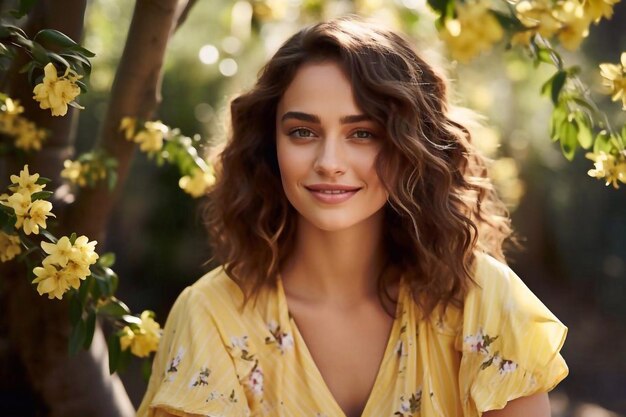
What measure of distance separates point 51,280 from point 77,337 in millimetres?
329

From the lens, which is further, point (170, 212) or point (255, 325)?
point (170, 212)

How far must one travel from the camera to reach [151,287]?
16.9 ft

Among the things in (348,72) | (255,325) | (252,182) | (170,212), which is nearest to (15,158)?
(252,182)

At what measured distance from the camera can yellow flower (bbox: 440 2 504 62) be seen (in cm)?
161

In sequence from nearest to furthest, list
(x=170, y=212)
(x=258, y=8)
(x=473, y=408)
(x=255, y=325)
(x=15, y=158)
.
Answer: (x=473, y=408), (x=255, y=325), (x=15, y=158), (x=258, y=8), (x=170, y=212)

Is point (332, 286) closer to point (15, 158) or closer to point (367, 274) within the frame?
point (367, 274)

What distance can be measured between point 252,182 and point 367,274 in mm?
390

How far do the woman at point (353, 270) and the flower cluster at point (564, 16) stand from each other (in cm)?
51

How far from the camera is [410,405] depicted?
7.57 ft

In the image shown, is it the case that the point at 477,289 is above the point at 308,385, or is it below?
above

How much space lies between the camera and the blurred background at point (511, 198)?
4781mm

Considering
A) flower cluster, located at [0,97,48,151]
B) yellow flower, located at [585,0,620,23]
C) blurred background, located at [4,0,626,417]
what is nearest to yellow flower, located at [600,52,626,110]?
yellow flower, located at [585,0,620,23]

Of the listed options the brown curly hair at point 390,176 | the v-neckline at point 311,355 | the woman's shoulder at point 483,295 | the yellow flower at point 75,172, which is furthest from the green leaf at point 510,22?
the yellow flower at point 75,172

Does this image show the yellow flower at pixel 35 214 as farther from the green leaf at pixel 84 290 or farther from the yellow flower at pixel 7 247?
the green leaf at pixel 84 290
